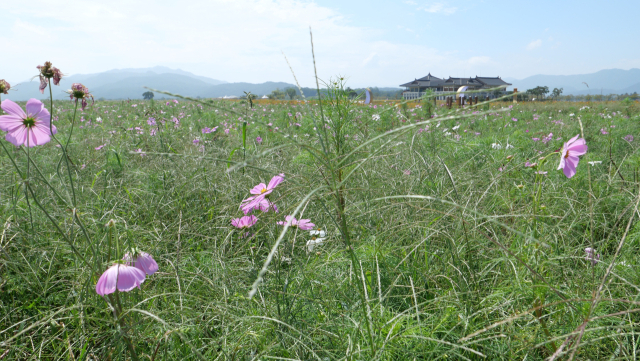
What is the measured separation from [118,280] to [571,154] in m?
1.16

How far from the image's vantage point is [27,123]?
0.98 meters

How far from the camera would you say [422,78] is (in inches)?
2159

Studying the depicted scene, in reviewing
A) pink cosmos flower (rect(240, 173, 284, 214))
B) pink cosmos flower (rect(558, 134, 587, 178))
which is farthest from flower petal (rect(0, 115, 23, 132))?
pink cosmos flower (rect(558, 134, 587, 178))

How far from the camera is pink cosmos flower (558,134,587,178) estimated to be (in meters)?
0.93

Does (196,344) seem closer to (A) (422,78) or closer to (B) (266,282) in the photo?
(B) (266,282)

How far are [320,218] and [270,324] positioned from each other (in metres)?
0.79

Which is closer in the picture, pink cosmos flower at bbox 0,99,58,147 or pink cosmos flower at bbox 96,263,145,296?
pink cosmos flower at bbox 96,263,145,296

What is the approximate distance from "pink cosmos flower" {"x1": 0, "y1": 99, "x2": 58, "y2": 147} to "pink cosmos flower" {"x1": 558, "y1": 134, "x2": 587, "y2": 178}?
4.69 feet

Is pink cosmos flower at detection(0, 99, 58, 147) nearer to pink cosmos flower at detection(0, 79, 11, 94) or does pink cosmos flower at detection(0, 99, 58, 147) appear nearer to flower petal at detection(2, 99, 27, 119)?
flower petal at detection(2, 99, 27, 119)

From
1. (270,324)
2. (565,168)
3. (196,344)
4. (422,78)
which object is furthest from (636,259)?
A: (422,78)

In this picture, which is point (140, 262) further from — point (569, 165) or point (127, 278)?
point (569, 165)

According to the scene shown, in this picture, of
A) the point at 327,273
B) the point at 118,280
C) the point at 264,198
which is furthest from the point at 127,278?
the point at 327,273

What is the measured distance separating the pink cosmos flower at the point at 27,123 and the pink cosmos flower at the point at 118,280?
0.53 meters

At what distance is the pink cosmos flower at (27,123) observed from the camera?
945 mm
